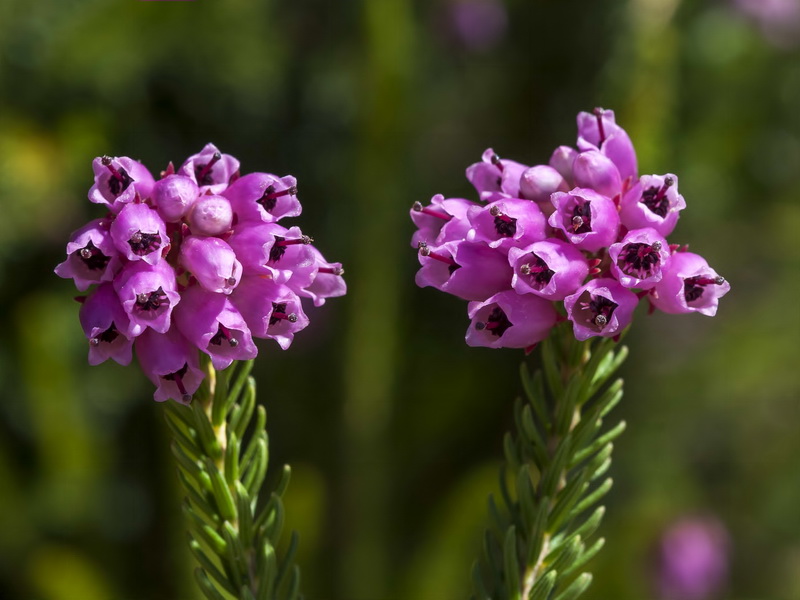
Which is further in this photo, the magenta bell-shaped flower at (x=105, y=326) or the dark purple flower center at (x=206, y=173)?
the dark purple flower center at (x=206, y=173)

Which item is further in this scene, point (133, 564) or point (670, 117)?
point (133, 564)

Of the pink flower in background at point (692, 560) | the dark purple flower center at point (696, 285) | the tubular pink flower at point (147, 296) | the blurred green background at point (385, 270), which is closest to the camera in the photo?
the tubular pink flower at point (147, 296)

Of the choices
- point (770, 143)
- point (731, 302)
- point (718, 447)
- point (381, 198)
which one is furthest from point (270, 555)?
point (731, 302)

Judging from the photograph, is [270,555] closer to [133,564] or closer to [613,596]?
[613,596]

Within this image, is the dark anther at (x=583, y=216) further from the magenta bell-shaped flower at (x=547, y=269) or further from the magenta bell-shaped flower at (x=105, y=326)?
the magenta bell-shaped flower at (x=105, y=326)

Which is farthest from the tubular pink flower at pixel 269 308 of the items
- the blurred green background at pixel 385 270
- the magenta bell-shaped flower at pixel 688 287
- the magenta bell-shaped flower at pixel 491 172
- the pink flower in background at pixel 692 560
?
the pink flower in background at pixel 692 560

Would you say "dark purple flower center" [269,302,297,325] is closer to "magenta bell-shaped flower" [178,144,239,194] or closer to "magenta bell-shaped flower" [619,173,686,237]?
"magenta bell-shaped flower" [178,144,239,194]
